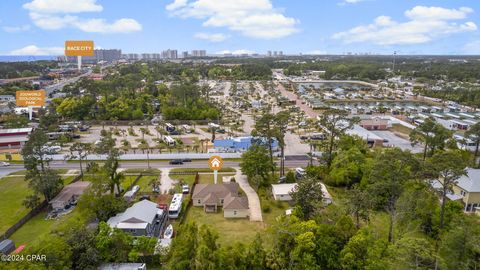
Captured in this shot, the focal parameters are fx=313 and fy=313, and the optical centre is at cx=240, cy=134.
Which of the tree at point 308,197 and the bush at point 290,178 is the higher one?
the tree at point 308,197

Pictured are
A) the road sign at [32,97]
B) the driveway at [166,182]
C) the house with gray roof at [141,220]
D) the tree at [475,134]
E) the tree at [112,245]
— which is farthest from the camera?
the road sign at [32,97]

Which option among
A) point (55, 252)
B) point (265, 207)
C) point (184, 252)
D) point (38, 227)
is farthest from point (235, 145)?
point (55, 252)

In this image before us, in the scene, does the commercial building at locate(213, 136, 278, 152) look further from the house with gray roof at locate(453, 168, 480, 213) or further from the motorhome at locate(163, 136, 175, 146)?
the house with gray roof at locate(453, 168, 480, 213)

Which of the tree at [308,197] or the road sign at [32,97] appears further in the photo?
the road sign at [32,97]

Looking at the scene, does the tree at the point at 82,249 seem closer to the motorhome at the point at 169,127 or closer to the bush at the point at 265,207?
the bush at the point at 265,207

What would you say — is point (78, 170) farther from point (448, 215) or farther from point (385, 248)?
point (448, 215)

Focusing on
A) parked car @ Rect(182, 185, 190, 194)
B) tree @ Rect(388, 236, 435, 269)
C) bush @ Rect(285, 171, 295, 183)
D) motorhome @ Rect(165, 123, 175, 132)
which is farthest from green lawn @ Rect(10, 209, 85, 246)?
motorhome @ Rect(165, 123, 175, 132)

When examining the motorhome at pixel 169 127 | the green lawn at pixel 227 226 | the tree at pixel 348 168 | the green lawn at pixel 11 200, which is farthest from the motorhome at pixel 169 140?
the tree at pixel 348 168
